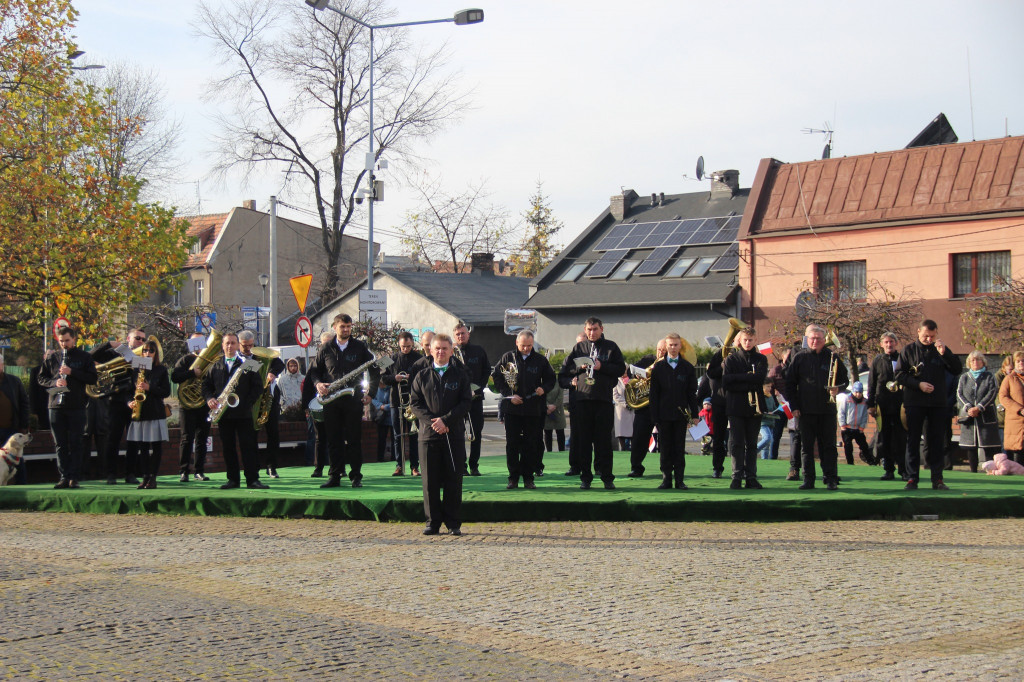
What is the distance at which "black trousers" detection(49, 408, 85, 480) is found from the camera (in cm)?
1306

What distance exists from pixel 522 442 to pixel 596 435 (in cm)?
85

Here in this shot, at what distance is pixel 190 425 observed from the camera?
14062mm

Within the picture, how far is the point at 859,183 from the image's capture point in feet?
116

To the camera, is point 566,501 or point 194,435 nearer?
point 566,501

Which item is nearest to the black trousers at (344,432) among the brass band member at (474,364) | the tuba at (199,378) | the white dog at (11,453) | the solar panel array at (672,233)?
the brass band member at (474,364)

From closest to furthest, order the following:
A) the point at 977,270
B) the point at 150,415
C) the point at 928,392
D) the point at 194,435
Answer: the point at 928,392, the point at 150,415, the point at 194,435, the point at 977,270

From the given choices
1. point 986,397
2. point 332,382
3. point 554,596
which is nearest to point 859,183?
point 986,397

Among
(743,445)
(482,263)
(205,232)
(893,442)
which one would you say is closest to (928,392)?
(893,442)

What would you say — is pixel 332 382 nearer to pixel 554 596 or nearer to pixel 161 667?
pixel 554 596

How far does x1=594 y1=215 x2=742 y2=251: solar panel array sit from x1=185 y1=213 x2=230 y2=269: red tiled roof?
25.1m

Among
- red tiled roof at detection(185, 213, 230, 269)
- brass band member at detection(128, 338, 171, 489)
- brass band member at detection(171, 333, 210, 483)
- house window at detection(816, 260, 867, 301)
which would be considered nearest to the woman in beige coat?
brass band member at detection(171, 333, 210, 483)

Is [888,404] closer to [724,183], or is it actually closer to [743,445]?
[743,445]

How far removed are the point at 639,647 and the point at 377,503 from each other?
5.65 m

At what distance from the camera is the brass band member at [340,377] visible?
41.5 feet
